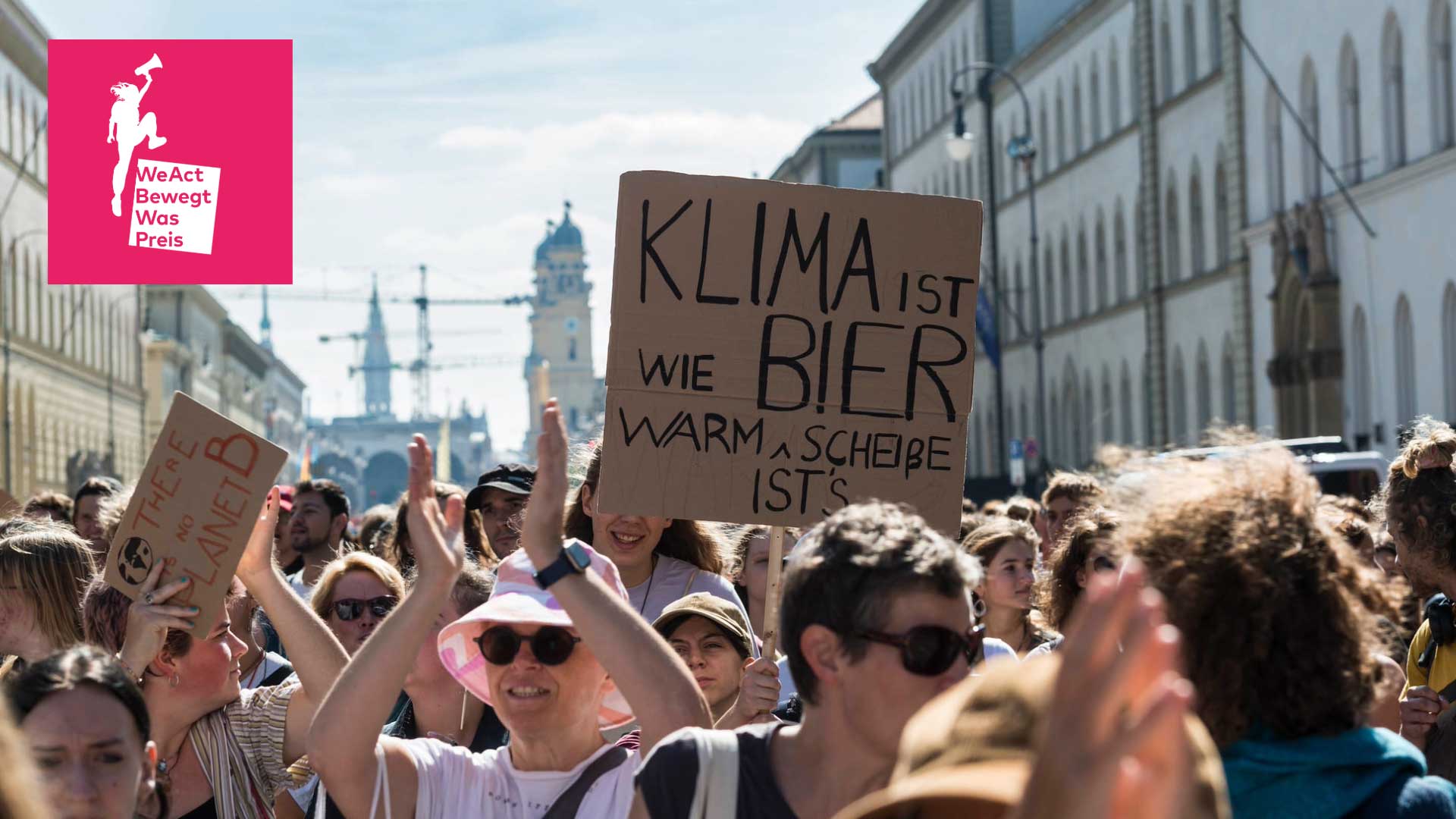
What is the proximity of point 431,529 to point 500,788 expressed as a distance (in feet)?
1.74

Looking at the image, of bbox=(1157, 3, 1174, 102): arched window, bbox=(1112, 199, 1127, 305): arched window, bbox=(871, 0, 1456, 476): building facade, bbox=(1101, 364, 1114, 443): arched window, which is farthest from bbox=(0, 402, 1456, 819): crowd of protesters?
bbox=(1101, 364, 1114, 443): arched window

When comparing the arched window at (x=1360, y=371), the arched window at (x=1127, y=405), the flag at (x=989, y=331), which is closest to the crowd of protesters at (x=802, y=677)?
the arched window at (x=1360, y=371)

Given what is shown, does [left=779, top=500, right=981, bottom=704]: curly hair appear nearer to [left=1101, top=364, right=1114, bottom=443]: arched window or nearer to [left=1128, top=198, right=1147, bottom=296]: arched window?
[left=1128, top=198, right=1147, bottom=296]: arched window

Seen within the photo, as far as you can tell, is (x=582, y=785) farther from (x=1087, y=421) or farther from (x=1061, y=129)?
(x=1061, y=129)

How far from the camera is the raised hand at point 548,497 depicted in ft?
13.4

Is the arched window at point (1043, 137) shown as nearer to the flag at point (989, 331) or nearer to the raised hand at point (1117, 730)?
the flag at point (989, 331)

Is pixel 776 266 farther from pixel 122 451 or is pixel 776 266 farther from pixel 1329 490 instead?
pixel 122 451

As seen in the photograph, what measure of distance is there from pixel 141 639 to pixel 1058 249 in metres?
51.6

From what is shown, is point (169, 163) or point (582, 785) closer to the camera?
point (582, 785)

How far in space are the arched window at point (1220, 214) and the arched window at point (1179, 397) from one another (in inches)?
139

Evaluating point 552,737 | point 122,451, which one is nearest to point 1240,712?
point 552,737

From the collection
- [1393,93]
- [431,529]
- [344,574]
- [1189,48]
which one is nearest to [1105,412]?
[1189,48]

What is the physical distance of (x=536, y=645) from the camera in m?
4.27

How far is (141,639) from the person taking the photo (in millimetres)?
5066
